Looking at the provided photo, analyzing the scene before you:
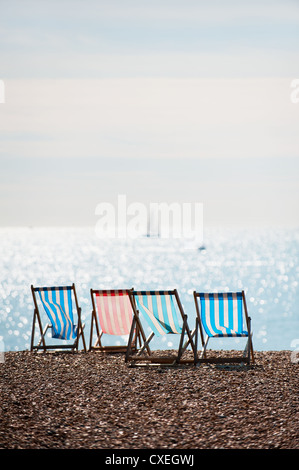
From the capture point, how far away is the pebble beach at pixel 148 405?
3424 mm

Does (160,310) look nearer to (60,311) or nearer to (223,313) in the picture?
(223,313)

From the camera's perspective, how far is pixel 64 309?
7.10 metres

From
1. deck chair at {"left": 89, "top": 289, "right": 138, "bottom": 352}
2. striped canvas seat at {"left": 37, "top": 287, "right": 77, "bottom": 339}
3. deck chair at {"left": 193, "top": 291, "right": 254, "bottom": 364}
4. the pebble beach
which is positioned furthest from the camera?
striped canvas seat at {"left": 37, "top": 287, "right": 77, "bottom": 339}

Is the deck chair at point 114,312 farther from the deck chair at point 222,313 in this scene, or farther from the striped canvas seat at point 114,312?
the deck chair at point 222,313

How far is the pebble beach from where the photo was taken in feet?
11.2

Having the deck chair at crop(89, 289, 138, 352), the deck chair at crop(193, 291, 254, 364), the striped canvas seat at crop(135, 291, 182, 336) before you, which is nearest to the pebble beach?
the deck chair at crop(193, 291, 254, 364)

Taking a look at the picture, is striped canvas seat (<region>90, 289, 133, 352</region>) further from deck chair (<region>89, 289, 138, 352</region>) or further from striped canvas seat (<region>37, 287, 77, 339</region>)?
→ striped canvas seat (<region>37, 287, 77, 339</region>)

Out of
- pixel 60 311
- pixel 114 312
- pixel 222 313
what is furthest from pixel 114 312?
pixel 222 313

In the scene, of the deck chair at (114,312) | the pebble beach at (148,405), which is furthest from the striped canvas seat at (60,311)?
the pebble beach at (148,405)

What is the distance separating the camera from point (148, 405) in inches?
167

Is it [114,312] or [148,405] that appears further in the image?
[114,312]
